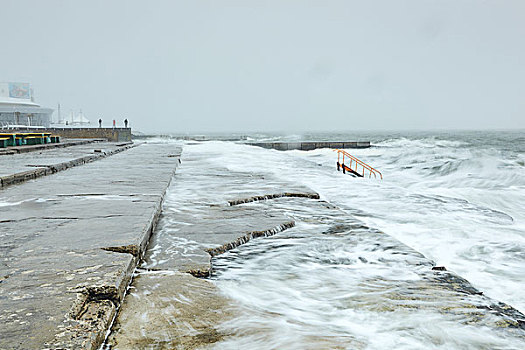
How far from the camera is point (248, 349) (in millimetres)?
1273

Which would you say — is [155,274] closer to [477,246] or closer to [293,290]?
[293,290]

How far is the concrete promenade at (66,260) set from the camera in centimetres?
113

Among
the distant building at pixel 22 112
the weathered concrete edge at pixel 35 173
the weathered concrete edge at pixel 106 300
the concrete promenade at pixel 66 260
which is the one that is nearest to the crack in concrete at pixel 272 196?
the concrete promenade at pixel 66 260

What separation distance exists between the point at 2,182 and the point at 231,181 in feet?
7.59

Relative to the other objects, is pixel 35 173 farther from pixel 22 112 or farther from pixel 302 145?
pixel 22 112

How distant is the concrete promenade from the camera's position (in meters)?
1.13

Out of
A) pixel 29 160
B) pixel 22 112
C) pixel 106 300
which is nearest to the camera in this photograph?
pixel 106 300

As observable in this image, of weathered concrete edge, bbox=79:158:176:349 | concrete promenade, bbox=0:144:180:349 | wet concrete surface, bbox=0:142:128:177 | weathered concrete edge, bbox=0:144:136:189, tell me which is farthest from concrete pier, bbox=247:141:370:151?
weathered concrete edge, bbox=79:158:176:349

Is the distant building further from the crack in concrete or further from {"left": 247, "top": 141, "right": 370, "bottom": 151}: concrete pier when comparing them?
the crack in concrete

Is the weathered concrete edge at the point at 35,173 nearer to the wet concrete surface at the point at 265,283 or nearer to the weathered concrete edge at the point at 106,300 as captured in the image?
the wet concrete surface at the point at 265,283

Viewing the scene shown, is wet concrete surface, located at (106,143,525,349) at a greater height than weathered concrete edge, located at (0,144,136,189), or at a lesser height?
lesser

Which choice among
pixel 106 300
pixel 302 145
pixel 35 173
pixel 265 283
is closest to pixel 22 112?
pixel 302 145

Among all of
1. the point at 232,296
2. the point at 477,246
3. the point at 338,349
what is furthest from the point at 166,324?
the point at 477,246

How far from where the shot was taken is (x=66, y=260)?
65.2 inches
